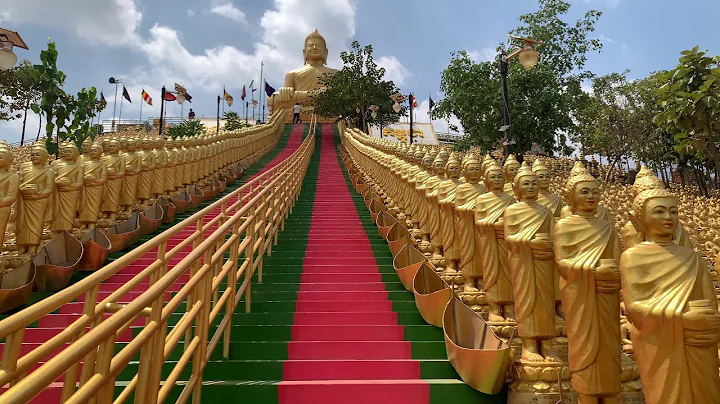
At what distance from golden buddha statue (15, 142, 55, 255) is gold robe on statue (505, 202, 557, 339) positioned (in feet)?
18.3

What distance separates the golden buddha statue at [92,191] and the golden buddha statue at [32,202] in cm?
82

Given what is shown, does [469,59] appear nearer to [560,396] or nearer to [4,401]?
[560,396]

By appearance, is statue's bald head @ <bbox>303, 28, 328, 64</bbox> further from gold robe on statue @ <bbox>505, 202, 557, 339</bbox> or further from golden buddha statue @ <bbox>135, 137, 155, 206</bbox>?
gold robe on statue @ <bbox>505, 202, 557, 339</bbox>

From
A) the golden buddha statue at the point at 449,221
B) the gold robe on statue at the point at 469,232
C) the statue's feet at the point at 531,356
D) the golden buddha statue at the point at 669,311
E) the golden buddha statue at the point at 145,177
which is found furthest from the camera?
the golden buddha statue at the point at 145,177

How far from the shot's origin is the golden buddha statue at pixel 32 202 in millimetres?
5520

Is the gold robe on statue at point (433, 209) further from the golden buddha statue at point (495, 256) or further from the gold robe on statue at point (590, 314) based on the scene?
the gold robe on statue at point (590, 314)

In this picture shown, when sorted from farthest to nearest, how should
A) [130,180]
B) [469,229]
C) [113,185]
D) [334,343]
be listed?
1. [130,180]
2. [113,185]
3. [469,229]
4. [334,343]

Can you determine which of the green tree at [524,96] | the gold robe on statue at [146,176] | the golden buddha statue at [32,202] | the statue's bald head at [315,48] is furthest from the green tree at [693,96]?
the statue's bald head at [315,48]

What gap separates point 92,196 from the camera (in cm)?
664

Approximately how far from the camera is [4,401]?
1.05m

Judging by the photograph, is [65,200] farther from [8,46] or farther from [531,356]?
[531,356]

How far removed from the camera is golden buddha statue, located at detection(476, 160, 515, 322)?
143 inches

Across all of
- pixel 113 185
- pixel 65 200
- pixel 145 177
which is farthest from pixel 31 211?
pixel 145 177

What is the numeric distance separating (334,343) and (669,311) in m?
2.31
